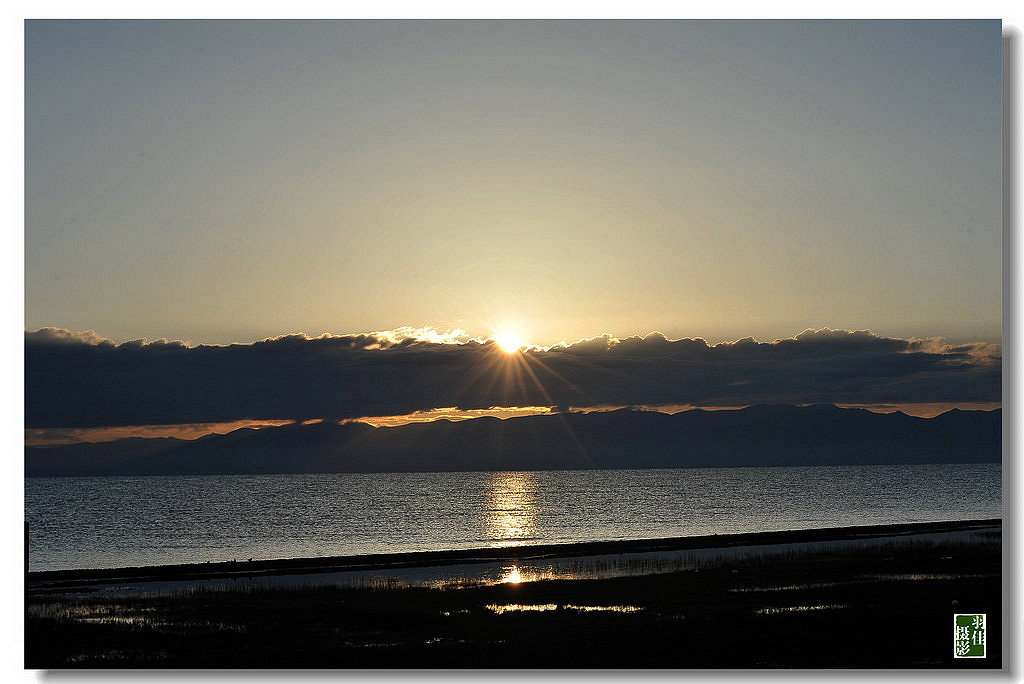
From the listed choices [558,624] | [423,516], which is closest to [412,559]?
[558,624]

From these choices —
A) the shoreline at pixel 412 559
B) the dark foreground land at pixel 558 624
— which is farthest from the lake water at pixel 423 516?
the dark foreground land at pixel 558 624

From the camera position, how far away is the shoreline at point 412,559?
3878cm

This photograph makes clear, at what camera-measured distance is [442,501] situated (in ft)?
440

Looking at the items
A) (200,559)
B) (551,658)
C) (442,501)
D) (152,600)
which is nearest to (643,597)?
(551,658)

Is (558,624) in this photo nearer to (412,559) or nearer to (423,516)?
(412,559)

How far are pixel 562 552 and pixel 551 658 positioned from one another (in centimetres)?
2632

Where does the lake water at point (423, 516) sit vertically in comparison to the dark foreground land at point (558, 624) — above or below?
below

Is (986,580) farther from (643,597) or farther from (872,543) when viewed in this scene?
(872,543)

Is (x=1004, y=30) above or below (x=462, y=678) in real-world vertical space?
above

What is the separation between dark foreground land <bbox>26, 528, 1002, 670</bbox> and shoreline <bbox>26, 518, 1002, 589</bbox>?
539 centimetres

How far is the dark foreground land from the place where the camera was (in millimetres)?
19703

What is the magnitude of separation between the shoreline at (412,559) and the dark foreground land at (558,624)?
5.39 m

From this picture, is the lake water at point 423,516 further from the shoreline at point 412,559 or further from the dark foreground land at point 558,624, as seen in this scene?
the dark foreground land at point 558,624

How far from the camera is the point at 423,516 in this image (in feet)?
338
